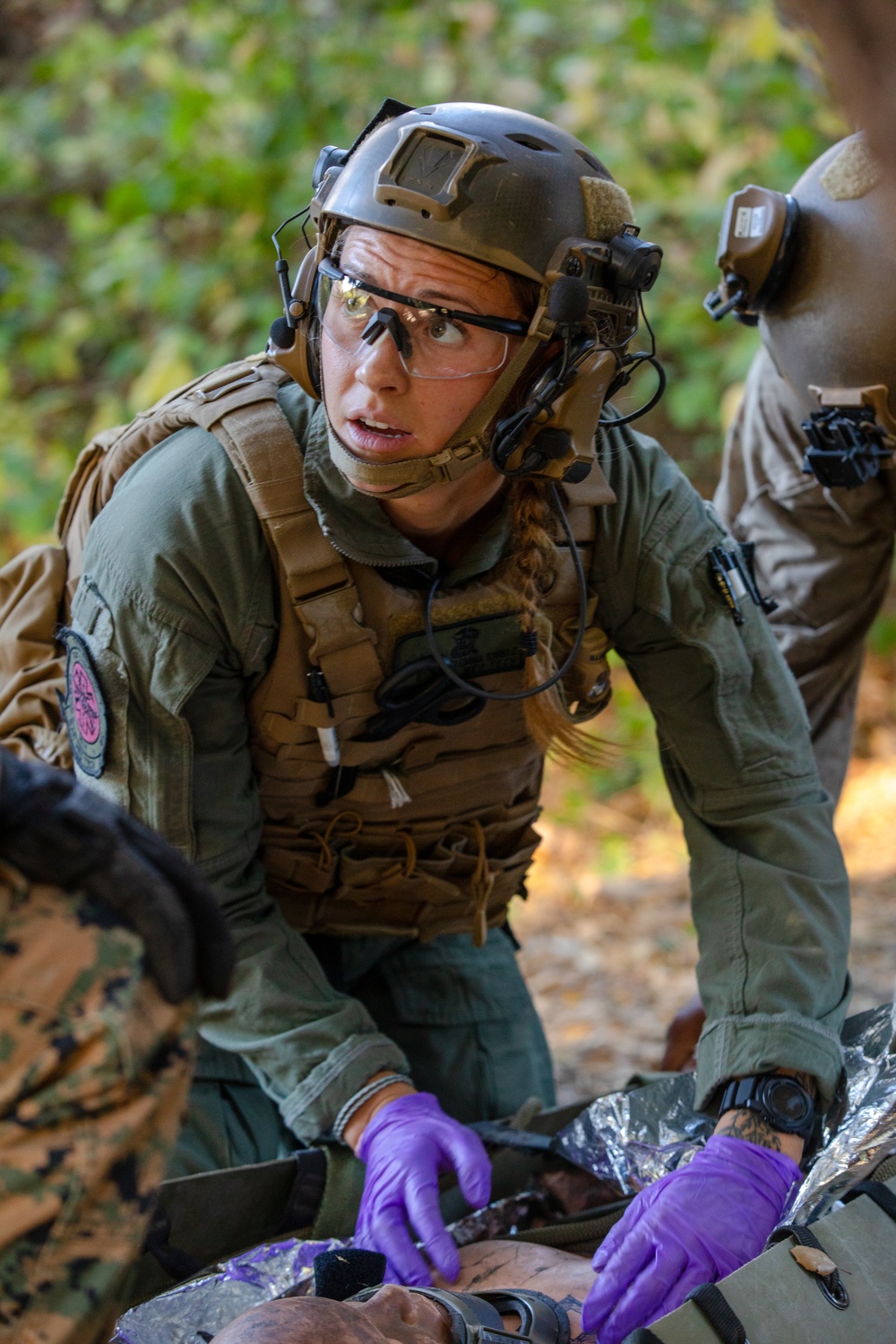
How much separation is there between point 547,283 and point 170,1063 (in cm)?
142

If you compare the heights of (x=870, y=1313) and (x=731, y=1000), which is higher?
(x=731, y=1000)

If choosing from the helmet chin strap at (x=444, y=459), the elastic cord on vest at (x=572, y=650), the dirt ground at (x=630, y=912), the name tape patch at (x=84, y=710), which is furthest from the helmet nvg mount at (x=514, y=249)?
the dirt ground at (x=630, y=912)

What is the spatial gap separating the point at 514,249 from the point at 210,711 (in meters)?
0.90

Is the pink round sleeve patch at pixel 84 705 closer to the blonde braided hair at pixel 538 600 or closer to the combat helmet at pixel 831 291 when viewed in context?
the blonde braided hair at pixel 538 600

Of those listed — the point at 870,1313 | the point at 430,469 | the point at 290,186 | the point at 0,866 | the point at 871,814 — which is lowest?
the point at 871,814

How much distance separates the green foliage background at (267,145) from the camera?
6.38 metres

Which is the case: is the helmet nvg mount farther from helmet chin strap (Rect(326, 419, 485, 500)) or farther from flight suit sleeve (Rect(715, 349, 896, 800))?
flight suit sleeve (Rect(715, 349, 896, 800))

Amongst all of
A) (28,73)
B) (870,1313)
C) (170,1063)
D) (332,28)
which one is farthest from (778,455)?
(28,73)

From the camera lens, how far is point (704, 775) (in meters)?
2.48

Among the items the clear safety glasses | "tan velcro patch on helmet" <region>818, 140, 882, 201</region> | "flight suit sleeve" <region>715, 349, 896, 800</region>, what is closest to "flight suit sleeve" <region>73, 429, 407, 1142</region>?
the clear safety glasses

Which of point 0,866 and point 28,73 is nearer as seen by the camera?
point 0,866

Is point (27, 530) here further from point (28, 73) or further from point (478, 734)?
point (478, 734)

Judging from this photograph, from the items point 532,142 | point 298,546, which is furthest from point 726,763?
point 532,142

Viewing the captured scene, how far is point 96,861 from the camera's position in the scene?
1.05 metres
